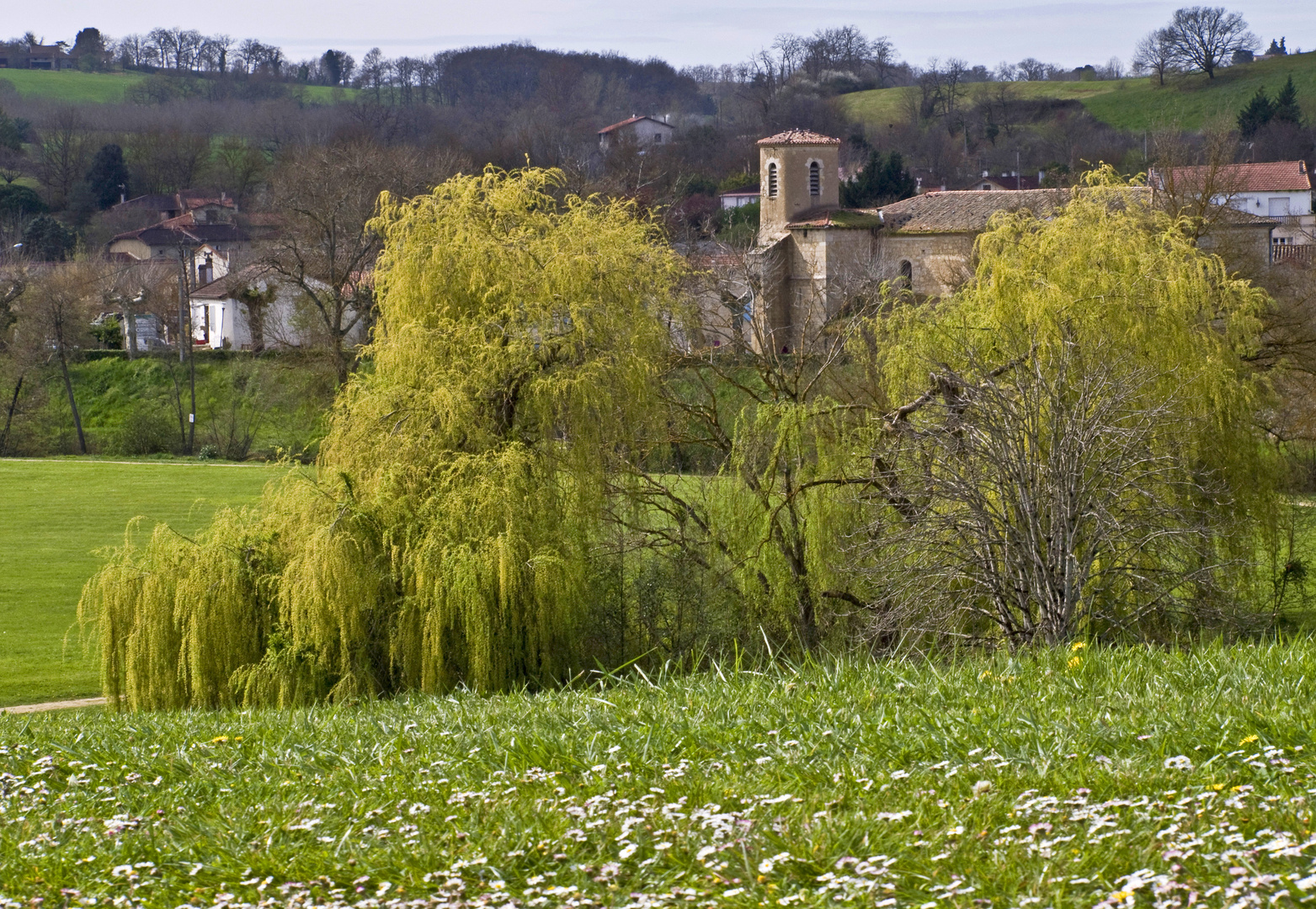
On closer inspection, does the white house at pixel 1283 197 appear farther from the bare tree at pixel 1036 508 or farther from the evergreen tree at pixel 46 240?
the evergreen tree at pixel 46 240

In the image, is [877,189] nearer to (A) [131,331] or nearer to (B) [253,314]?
(B) [253,314]

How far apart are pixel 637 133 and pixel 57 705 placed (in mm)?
104062

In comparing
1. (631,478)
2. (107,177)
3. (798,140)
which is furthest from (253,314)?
(631,478)

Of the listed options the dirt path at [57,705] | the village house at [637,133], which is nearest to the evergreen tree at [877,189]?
the village house at [637,133]

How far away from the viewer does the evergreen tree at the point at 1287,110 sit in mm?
92625

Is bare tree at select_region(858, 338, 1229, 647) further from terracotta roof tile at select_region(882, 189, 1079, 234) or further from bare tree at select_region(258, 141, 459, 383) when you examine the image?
terracotta roof tile at select_region(882, 189, 1079, 234)

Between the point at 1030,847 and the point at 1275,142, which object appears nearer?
the point at 1030,847

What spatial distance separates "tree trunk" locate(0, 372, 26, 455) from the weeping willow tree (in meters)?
47.0

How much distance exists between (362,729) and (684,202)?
70.2m

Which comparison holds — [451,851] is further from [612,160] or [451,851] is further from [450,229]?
[612,160]

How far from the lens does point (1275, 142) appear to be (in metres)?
89.8

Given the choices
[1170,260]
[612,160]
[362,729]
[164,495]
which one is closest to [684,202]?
[612,160]

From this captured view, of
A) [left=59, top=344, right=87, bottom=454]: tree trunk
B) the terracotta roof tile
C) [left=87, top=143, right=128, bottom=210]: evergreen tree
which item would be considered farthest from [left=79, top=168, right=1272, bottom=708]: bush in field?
[left=87, top=143, right=128, bottom=210]: evergreen tree

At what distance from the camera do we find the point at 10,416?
5506cm
